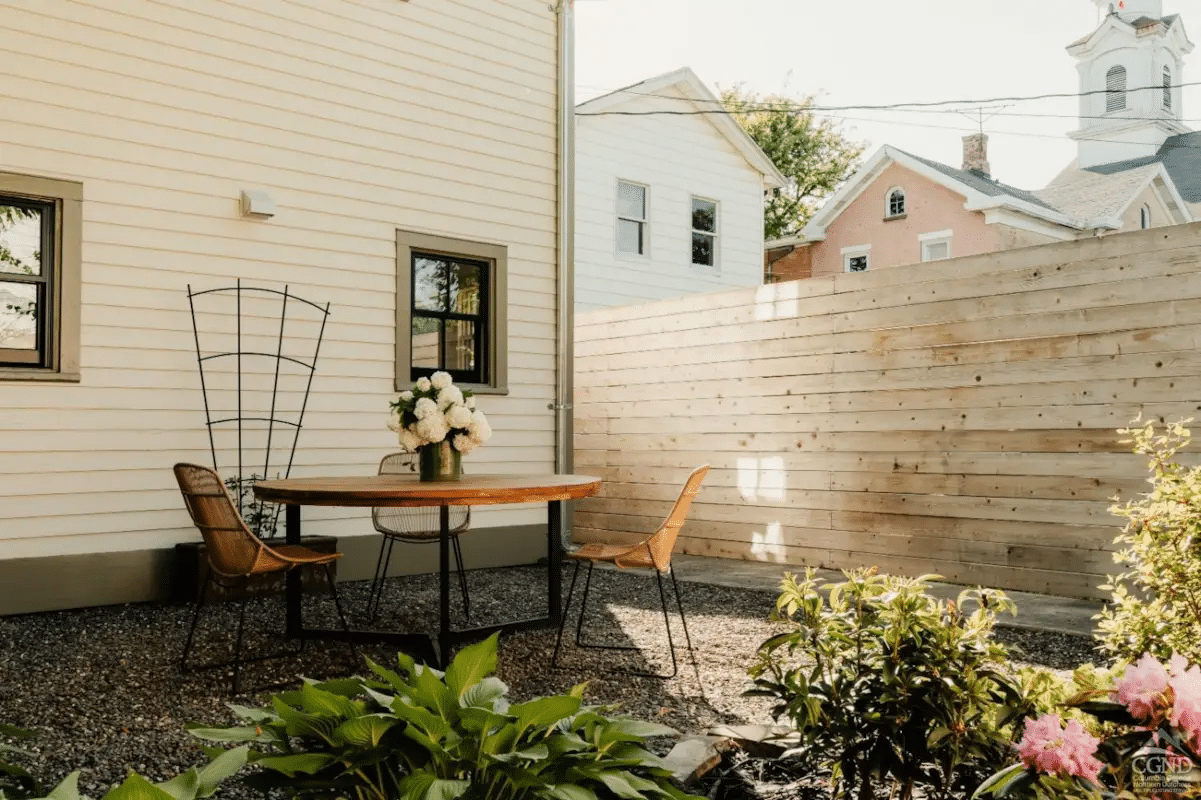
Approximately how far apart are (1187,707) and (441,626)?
9.53ft

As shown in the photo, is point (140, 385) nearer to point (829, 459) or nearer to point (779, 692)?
point (829, 459)

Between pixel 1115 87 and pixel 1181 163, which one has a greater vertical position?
pixel 1115 87

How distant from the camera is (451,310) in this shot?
22.8 ft

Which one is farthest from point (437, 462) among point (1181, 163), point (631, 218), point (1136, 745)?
point (1181, 163)

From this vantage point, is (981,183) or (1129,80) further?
(1129,80)

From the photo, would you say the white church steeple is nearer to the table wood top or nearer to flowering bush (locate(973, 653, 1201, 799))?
the table wood top

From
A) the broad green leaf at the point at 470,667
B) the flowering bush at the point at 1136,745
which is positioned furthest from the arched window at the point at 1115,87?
the broad green leaf at the point at 470,667

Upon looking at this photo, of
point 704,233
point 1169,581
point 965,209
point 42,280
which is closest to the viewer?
point 1169,581

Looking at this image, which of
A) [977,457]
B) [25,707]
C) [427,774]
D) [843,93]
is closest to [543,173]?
[977,457]

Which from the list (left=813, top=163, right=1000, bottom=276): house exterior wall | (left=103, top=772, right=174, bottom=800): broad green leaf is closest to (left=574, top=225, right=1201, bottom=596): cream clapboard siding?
(left=103, top=772, right=174, bottom=800): broad green leaf

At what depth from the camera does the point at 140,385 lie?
18.0 ft

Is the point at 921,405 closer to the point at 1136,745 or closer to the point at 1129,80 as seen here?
the point at 1136,745

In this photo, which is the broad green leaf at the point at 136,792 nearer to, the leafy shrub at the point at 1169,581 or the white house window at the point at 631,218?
the leafy shrub at the point at 1169,581

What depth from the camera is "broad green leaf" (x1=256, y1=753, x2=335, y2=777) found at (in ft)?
4.73
